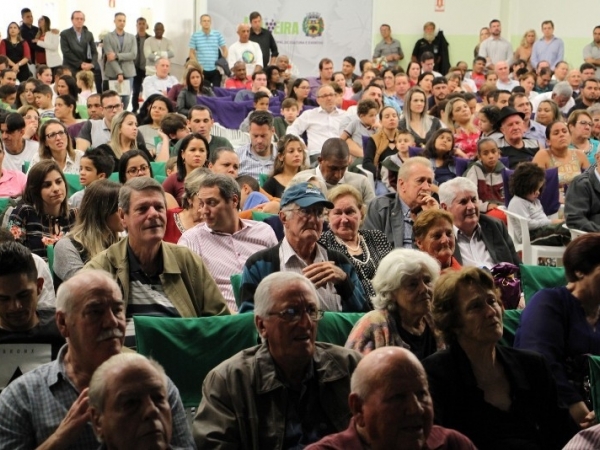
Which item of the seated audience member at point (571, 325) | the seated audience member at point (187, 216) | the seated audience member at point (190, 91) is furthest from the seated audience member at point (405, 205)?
the seated audience member at point (190, 91)

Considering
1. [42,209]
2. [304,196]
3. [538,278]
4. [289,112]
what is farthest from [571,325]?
[289,112]

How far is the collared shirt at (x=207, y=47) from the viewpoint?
15.7 metres

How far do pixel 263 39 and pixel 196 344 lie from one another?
12.9 metres

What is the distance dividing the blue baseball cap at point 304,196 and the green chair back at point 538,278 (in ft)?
3.14

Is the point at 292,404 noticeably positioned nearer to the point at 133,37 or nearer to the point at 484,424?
the point at 484,424

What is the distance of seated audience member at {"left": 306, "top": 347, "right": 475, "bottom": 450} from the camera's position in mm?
2771

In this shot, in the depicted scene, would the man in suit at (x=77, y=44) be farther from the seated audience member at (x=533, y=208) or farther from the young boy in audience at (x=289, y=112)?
the seated audience member at (x=533, y=208)

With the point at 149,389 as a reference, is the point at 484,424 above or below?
below

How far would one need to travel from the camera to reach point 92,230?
475cm

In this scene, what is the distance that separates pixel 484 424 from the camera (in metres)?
3.42

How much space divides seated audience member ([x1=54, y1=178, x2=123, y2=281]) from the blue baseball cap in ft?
2.68

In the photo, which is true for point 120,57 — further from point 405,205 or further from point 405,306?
point 405,306

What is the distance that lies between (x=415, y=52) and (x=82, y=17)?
5966 mm

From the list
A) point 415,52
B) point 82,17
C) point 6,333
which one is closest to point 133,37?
point 82,17
